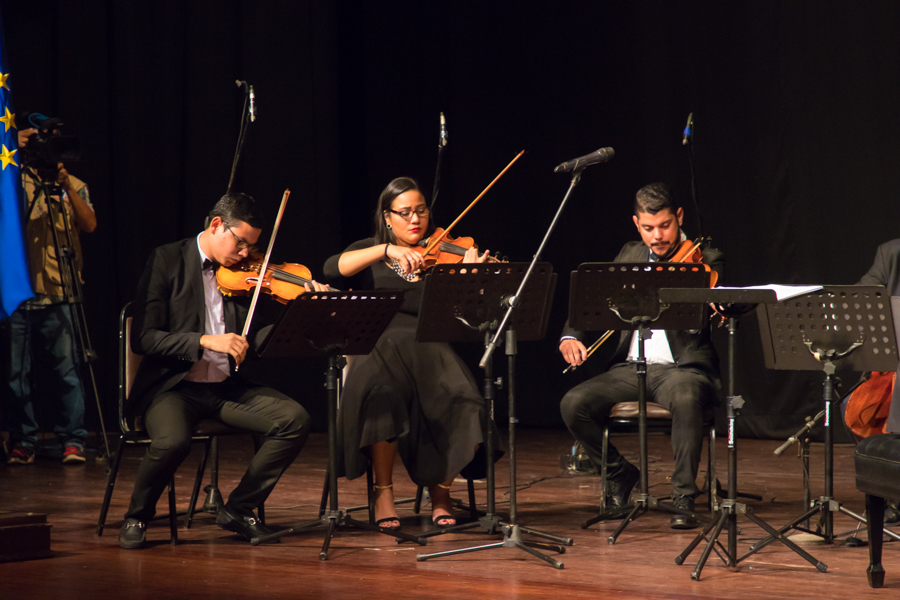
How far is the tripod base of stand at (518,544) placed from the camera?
10.6 ft

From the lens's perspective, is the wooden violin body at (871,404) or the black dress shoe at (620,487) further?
the black dress shoe at (620,487)

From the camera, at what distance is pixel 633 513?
353 cm

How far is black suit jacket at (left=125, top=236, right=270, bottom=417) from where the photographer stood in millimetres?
3598

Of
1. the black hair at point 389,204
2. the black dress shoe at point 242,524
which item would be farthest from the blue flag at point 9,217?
the black hair at point 389,204

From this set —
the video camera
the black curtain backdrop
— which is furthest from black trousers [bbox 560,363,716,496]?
the video camera

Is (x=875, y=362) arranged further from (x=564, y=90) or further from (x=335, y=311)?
(x=564, y=90)

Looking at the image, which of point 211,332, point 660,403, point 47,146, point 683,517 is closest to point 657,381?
point 660,403

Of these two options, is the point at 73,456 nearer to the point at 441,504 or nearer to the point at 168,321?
the point at 168,321

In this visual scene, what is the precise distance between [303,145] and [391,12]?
105 cm

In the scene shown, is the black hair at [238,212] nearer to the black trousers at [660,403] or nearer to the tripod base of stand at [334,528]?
the tripod base of stand at [334,528]

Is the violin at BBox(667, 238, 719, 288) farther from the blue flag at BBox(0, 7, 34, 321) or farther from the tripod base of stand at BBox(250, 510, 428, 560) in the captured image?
the blue flag at BBox(0, 7, 34, 321)

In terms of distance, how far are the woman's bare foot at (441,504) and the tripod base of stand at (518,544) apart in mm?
300

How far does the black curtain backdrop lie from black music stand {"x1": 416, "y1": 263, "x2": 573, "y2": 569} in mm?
2847

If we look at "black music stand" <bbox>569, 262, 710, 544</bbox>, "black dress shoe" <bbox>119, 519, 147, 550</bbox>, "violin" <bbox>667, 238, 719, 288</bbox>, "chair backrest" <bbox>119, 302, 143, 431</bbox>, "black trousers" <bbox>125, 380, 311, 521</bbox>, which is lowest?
"black dress shoe" <bbox>119, 519, 147, 550</bbox>
